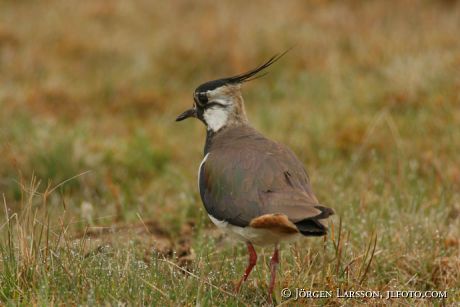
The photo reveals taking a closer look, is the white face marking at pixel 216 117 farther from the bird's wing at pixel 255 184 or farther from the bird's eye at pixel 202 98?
the bird's wing at pixel 255 184

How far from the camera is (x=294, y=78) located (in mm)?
9133

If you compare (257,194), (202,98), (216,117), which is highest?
(202,98)

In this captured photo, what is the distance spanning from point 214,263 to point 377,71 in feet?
15.1

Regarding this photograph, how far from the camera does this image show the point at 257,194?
13.4 ft

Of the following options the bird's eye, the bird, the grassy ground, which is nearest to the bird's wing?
the bird

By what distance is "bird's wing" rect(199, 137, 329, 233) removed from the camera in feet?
12.9

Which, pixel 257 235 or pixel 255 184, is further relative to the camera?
pixel 255 184

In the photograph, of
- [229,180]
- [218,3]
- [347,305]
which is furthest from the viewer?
[218,3]

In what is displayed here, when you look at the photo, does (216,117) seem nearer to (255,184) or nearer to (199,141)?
(255,184)

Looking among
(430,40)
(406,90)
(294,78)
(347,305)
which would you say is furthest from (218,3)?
(347,305)

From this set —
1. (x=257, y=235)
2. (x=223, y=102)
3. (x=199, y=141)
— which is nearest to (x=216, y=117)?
(x=223, y=102)

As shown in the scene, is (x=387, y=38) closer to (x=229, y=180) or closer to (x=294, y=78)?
(x=294, y=78)

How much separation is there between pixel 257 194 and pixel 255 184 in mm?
77

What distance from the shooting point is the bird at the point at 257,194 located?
3787 millimetres
